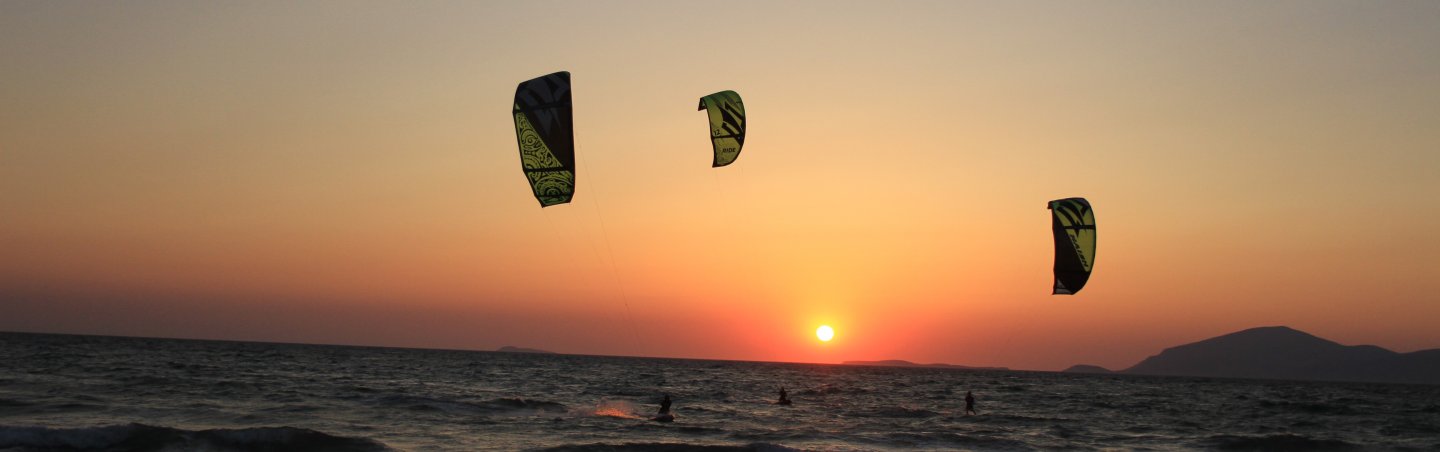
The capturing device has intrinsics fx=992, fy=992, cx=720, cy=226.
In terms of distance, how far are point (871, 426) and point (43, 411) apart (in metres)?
22.8

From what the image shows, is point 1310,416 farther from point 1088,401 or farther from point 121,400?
point 121,400

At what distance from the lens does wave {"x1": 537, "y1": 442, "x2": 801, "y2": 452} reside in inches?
859

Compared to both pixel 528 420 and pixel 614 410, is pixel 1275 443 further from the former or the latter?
pixel 528 420

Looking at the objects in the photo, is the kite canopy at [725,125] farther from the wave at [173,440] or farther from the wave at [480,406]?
the wave at [480,406]

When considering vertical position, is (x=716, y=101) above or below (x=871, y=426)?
above

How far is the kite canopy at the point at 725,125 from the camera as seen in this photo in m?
21.1

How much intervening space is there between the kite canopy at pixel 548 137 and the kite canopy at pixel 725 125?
150 inches

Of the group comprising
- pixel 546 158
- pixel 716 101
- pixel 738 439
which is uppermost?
pixel 716 101

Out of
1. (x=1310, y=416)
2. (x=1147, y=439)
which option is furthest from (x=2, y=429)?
(x=1310, y=416)

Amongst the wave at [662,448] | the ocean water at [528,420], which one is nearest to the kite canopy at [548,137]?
the wave at [662,448]

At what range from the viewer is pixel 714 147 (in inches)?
833

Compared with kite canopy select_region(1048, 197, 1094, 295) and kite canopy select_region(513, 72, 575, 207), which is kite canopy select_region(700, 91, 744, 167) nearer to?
kite canopy select_region(513, 72, 575, 207)

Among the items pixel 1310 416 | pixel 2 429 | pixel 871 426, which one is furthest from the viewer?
pixel 1310 416

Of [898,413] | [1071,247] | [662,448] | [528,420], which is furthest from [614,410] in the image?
[1071,247]
